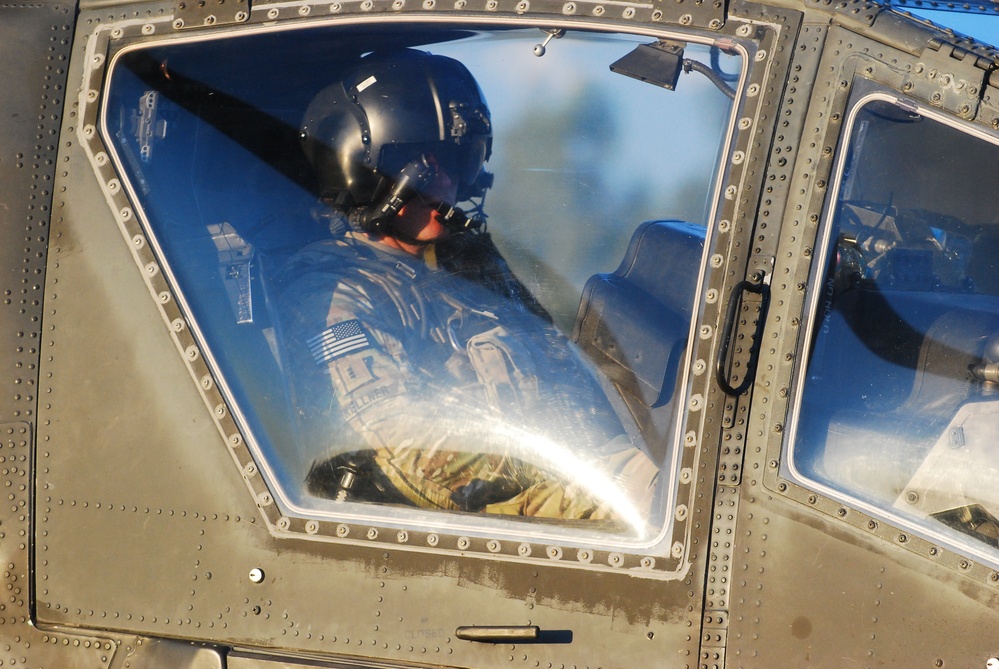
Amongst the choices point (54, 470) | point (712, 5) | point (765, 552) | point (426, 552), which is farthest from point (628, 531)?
point (54, 470)

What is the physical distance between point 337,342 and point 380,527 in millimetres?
614

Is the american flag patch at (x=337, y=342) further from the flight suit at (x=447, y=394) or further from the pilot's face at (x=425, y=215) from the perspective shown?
the pilot's face at (x=425, y=215)

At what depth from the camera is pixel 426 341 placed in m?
A: 2.67

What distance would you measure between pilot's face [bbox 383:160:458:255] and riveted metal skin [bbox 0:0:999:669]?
0.59 m

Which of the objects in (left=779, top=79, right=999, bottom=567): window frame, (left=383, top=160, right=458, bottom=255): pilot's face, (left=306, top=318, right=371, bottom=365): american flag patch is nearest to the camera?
(left=779, top=79, right=999, bottom=567): window frame

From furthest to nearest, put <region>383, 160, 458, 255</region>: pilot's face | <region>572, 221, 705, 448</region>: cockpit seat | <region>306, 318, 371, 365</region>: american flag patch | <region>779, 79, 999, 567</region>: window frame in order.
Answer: <region>383, 160, 458, 255</region>: pilot's face, <region>306, 318, 371, 365</region>: american flag patch, <region>572, 221, 705, 448</region>: cockpit seat, <region>779, 79, 999, 567</region>: window frame

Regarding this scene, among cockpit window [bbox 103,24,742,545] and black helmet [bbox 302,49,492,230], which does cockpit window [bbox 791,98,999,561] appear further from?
black helmet [bbox 302,49,492,230]

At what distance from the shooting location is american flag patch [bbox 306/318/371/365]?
266cm

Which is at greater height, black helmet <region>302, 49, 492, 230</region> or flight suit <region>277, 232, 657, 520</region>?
black helmet <region>302, 49, 492, 230</region>

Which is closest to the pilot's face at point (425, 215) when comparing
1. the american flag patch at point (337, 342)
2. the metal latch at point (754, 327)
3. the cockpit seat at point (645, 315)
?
the american flag patch at point (337, 342)

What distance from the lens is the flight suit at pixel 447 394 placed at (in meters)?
2.42

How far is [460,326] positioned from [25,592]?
4.79 feet

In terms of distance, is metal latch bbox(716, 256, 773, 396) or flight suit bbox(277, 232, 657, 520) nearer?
metal latch bbox(716, 256, 773, 396)

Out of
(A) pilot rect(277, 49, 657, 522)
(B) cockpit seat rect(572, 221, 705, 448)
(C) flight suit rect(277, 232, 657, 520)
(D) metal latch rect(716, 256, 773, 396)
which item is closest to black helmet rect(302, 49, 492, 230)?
(A) pilot rect(277, 49, 657, 522)
